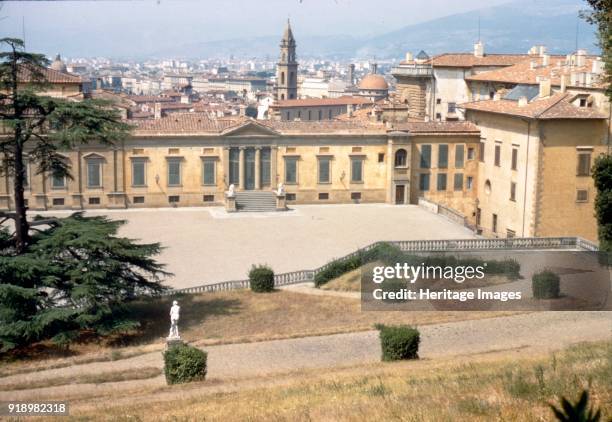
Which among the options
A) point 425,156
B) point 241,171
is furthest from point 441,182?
point 241,171

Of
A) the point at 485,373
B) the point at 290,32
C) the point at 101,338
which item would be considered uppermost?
the point at 290,32

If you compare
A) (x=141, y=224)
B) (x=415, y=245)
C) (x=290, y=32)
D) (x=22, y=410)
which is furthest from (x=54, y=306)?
(x=290, y=32)

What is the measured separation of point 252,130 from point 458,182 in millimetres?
11286

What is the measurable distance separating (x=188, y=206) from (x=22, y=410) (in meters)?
30.6

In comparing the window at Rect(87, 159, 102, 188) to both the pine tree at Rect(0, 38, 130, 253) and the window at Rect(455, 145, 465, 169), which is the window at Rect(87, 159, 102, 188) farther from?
the pine tree at Rect(0, 38, 130, 253)

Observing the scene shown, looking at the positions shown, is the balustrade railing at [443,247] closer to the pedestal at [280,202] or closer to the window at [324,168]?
the pedestal at [280,202]

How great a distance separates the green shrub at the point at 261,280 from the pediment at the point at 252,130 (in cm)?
1777

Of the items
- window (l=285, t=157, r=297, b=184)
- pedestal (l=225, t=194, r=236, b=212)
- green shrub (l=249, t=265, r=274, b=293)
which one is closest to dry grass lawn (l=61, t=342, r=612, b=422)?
green shrub (l=249, t=265, r=274, b=293)

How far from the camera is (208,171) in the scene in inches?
1750

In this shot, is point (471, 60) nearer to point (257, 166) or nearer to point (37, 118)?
point (257, 166)

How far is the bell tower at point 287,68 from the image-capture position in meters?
128

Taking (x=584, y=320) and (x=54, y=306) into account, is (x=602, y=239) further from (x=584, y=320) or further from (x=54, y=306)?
(x=54, y=306)

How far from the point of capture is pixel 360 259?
29.7 metres

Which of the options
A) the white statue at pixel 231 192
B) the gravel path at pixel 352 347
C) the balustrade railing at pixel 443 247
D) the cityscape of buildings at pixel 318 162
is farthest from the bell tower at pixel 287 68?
the gravel path at pixel 352 347
